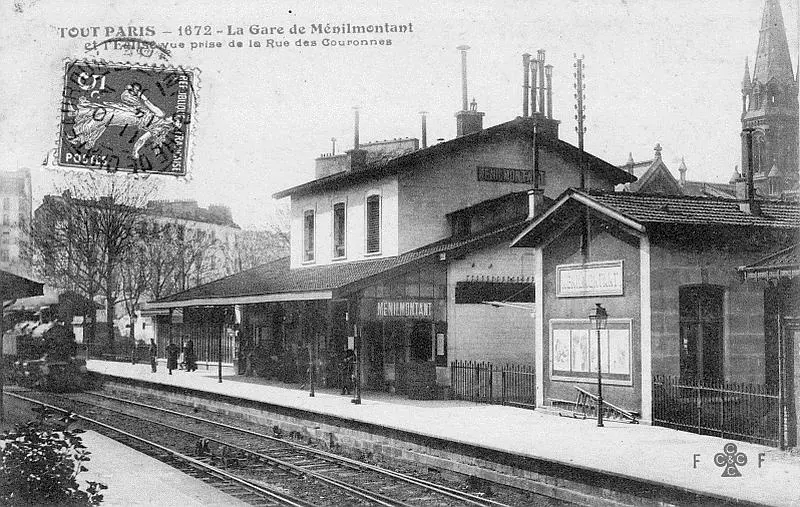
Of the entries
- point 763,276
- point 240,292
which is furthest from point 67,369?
point 763,276

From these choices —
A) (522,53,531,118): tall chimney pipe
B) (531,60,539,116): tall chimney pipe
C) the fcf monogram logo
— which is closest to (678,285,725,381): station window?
the fcf monogram logo

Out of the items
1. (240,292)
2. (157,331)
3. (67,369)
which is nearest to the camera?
(240,292)

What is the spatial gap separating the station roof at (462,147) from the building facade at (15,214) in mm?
8333

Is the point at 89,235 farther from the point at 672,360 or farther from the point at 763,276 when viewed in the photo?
the point at 763,276

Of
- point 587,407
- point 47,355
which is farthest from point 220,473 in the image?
point 47,355

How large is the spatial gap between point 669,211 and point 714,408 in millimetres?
3487

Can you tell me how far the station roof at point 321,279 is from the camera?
63.5 ft

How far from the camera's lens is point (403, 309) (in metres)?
20.0

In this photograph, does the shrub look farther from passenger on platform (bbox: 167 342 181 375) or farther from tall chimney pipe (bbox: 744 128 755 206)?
passenger on platform (bbox: 167 342 181 375)

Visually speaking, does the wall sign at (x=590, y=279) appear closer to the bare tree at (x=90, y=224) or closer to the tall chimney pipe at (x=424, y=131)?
the tall chimney pipe at (x=424, y=131)

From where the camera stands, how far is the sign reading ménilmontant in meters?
10.7

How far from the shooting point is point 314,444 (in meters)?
15.5

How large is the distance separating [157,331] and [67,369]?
685 inches

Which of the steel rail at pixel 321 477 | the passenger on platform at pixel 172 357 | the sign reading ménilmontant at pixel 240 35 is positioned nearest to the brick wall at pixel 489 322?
the steel rail at pixel 321 477
